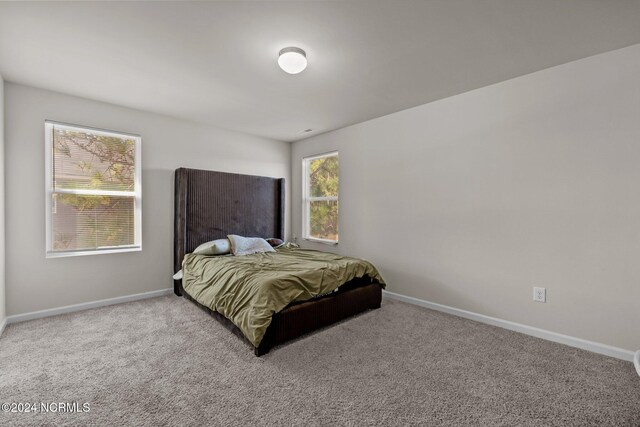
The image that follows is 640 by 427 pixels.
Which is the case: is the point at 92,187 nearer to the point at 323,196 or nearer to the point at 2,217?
the point at 2,217

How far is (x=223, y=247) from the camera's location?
3.68 m

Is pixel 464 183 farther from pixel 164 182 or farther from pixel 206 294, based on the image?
pixel 164 182

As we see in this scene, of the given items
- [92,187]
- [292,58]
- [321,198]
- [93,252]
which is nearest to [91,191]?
[92,187]

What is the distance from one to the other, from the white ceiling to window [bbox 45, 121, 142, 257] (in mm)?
511

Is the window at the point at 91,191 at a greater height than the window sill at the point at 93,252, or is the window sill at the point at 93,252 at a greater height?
the window at the point at 91,191

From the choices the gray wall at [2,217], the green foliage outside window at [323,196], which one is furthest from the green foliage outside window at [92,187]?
the green foliage outside window at [323,196]

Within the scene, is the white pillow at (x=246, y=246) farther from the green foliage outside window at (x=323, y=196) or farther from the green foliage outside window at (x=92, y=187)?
the green foliage outside window at (x=92, y=187)

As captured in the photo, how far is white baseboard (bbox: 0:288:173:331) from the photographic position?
283 cm

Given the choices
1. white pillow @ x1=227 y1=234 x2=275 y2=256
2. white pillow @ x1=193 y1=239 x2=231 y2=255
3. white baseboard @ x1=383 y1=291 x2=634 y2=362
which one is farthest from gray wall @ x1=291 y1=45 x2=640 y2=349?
white pillow @ x1=193 y1=239 x2=231 y2=255

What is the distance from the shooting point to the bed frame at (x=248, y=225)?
249 centimetres

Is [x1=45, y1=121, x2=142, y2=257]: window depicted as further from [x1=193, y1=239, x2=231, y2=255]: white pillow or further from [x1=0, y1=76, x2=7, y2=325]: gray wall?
[x1=193, y1=239, x2=231, y2=255]: white pillow

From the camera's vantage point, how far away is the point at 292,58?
217 centimetres

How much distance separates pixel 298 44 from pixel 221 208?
104 inches

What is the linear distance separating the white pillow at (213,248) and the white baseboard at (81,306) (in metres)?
0.76
